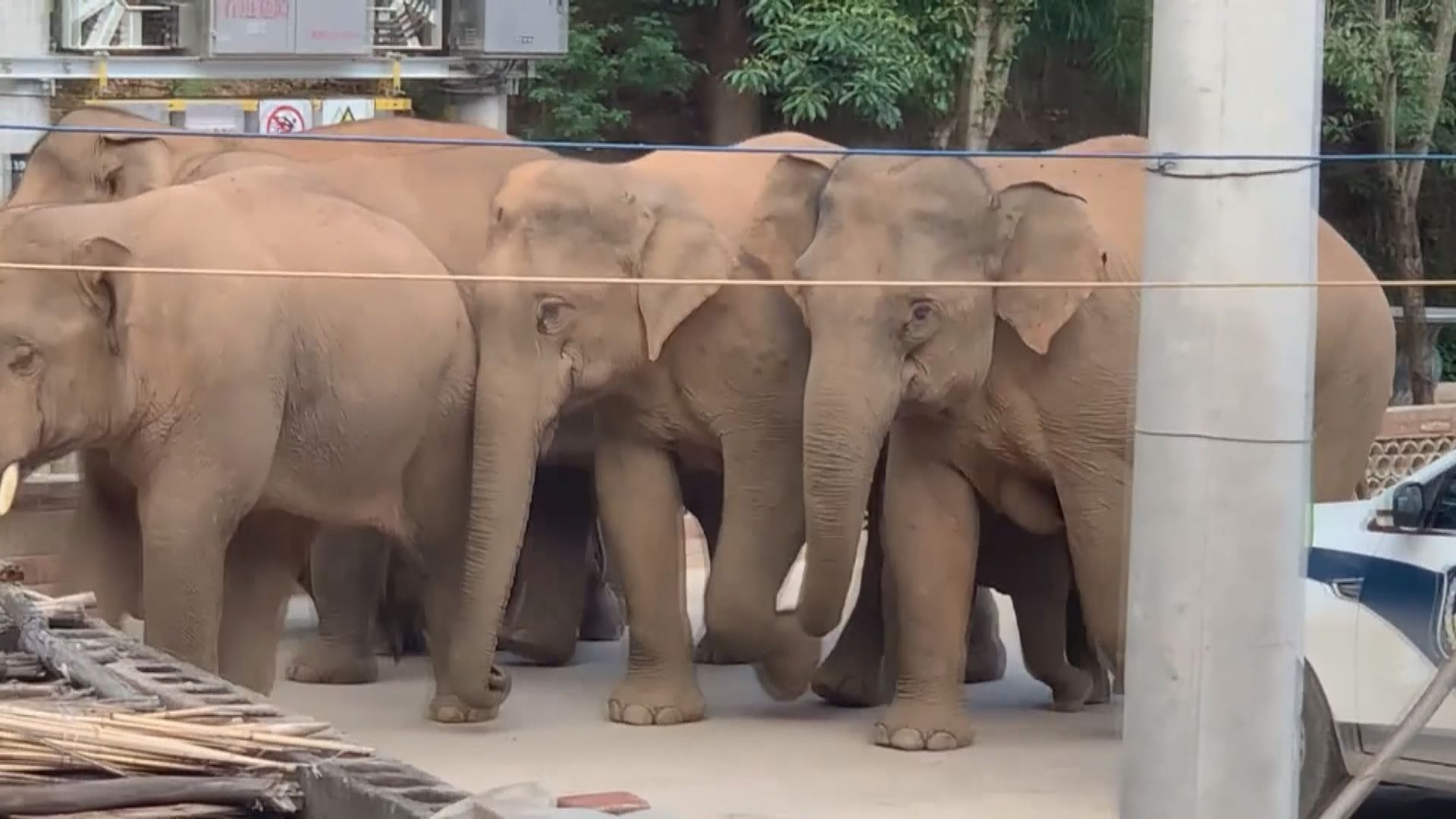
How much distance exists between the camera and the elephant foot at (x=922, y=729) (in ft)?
26.0

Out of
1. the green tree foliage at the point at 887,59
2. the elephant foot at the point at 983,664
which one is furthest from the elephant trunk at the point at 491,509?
the green tree foliage at the point at 887,59

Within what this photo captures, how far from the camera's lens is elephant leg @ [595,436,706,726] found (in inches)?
328

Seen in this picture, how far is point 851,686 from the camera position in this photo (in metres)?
8.88

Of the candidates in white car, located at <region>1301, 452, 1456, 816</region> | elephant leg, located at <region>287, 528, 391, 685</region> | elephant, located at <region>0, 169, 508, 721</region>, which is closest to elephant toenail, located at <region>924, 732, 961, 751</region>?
elephant, located at <region>0, 169, 508, 721</region>

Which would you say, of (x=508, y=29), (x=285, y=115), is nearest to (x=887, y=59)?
(x=508, y=29)

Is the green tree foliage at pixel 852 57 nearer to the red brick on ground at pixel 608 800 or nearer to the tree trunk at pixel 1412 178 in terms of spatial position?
the tree trunk at pixel 1412 178

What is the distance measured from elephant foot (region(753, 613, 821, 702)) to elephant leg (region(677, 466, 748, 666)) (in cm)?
71

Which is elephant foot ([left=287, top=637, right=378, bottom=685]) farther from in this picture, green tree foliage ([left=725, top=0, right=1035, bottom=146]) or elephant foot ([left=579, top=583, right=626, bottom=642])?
green tree foliage ([left=725, top=0, right=1035, bottom=146])

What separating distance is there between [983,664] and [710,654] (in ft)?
3.36

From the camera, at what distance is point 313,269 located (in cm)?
735

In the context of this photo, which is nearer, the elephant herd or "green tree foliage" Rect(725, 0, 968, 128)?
the elephant herd

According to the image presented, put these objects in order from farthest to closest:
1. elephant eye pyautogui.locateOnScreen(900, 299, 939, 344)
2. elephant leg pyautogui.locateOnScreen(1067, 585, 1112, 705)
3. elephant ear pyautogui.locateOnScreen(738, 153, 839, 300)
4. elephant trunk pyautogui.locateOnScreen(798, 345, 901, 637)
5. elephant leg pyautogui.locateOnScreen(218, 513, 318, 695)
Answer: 1. elephant leg pyautogui.locateOnScreen(1067, 585, 1112, 705)
2. elephant ear pyautogui.locateOnScreen(738, 153, 839, 300)
3. elephant eye pyautogui.locateOnScreen(900, 299, 939, 344)
4. elephant trunk pyautogui.locateOnScreen(798, 345, 901, 637)
5. elephant leg pyautogui.locateOnScreen(218, 513, 318, 695)

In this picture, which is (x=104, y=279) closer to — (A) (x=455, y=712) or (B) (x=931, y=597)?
(A) (x=455, y=712)

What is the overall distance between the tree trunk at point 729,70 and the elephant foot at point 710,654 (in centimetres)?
632
